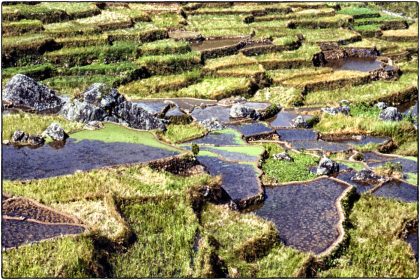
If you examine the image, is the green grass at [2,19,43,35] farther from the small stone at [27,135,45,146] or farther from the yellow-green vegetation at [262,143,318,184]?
the yellow-green vegetation at [262,143,318,184]

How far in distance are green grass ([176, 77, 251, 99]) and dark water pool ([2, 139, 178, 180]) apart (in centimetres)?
1539

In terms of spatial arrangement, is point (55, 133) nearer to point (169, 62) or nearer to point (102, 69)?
point (102, 69)

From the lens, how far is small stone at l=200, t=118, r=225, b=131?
29.5 meters

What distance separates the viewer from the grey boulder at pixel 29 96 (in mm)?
29438

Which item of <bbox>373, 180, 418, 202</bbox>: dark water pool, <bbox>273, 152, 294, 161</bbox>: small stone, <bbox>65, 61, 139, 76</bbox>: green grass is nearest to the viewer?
<bbox>373, 180, 418, 202</bbox>: dark water pool

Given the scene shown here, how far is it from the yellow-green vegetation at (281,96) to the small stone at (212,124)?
7516 millimetres

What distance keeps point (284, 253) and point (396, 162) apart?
11052 millimetres

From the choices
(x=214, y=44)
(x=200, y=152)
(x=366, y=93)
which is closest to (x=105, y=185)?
(x=200, y=152)

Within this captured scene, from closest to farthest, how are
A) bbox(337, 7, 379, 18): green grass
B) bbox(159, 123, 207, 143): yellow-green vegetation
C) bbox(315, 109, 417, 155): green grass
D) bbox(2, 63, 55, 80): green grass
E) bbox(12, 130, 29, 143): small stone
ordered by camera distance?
bbox(12, 130, 29, 143): small stone, bbox(159, 123, 207, 143): yellow-green vegetation, bbox(315, 109, 417, 155): green grass, bbox(2, 63, 55, 80): green grass, bbox(337, 7, 379, 18): green grass

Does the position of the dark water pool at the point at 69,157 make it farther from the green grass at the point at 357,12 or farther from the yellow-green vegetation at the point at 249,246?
the green grass at the point at 357,12

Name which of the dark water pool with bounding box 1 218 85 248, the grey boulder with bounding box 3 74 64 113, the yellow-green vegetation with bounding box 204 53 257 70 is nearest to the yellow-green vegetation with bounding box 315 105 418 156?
the yellow-green vegetation with bounding box 204 53 257 70

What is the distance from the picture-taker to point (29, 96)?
29609 millimetres

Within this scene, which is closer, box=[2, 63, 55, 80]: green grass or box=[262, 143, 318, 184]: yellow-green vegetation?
box=[262, 143, 318, 184]: yellow-green vegetation

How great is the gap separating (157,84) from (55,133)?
16.1 metres
